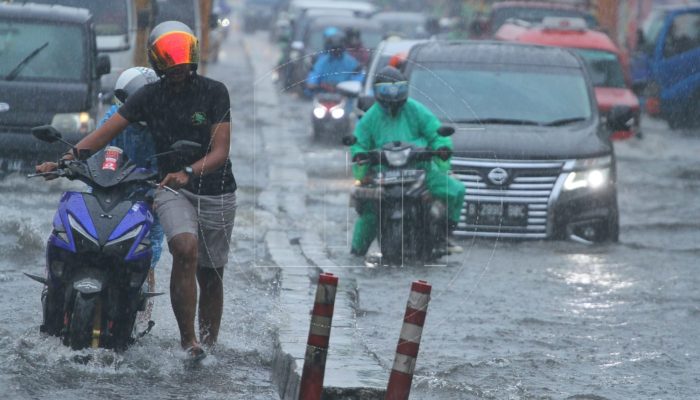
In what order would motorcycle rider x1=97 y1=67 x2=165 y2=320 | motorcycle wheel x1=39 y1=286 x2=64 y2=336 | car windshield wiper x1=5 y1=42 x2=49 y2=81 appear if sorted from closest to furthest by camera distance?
motorcycle wheel x1=39 y1=286 x2=64 y2=336 < motorcycle rider x1=97 y1=67 x2=165 y2=320 < car windshield wiper x1=5 y1=42 x2=49 y2=81

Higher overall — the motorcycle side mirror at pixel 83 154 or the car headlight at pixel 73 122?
the motorcycle side mirror at pixel 83 154

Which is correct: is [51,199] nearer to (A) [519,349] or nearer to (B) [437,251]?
(B) [437,251]

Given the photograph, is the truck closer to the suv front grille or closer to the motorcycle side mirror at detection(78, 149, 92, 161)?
the suv front grille

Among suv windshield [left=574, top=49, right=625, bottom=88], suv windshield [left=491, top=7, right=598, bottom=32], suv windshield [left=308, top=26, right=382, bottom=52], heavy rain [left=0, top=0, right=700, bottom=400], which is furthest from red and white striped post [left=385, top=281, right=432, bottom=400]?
suv windshield [left=308, top=26, right=382, bottom=52]

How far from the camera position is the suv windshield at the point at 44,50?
652 inches

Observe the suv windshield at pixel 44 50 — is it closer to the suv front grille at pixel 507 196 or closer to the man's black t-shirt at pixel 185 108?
Answer: the suv front grille at pixel 507 196

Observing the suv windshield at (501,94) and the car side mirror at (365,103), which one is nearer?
the car side mirror at (365,103)

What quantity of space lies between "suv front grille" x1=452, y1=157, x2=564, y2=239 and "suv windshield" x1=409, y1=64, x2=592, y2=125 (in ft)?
2.14

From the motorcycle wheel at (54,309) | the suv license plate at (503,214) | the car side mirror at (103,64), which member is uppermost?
the car side mirror at (103,64)

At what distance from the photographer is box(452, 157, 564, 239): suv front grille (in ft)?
45.0

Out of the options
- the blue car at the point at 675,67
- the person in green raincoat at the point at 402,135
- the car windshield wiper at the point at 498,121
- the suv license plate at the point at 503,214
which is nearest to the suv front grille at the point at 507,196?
the suv license plate at the point at 503,214

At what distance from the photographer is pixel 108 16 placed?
20.3 metres

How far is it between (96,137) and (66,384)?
1240 mm

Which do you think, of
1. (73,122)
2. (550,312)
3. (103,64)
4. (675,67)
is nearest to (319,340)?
(550,312)
